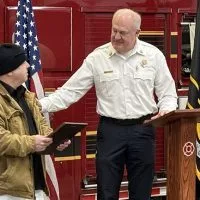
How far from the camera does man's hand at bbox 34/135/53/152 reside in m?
3.38

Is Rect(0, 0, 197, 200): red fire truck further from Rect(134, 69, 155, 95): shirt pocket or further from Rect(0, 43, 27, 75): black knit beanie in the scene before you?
Rect(0, 43, 27, 75): black knit beanie

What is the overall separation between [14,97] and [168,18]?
2335 mm

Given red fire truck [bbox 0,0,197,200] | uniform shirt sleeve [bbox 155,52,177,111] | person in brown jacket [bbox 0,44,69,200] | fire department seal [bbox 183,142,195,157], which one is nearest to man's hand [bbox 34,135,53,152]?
person in brown jacket [bbox 0,44,69,200]

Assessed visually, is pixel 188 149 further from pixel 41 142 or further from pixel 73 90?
pixel 73 90

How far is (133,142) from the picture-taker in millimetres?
4344

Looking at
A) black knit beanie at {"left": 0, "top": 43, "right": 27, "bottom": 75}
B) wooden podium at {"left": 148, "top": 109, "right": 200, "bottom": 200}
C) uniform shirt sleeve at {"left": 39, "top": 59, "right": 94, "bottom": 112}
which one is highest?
black knit beanie at {"left": 0, "top": 43, "right": 27, "bottom": 75}

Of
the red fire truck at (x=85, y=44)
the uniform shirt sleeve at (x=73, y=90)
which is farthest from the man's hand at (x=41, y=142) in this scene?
the red fire truck at (x=85, y=44)

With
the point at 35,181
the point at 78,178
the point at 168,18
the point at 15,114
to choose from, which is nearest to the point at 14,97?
the point at 15,114

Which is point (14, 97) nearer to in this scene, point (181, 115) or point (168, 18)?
point (181, 115)

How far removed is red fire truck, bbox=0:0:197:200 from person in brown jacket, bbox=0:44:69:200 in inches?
51.7


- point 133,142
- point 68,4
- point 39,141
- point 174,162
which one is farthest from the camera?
point 68,4

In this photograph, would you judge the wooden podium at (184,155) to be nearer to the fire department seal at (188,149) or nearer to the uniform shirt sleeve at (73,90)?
the fire department seal at (188,149)

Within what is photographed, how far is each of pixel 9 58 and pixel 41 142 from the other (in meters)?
0.57

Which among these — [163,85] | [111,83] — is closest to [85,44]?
[111,83]
